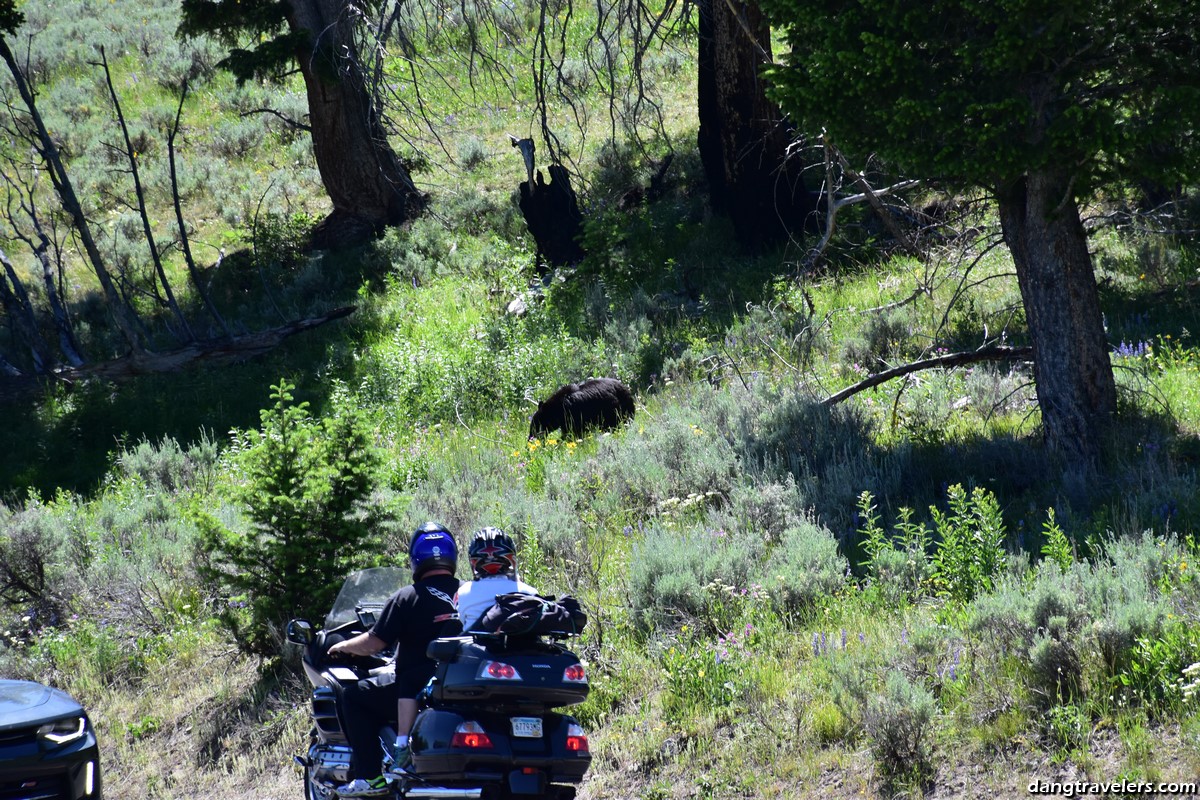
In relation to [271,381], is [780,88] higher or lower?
higher

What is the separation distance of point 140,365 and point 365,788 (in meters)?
11.9

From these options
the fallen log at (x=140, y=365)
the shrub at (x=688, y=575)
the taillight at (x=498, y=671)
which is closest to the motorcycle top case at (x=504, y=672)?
the taillight at (x=498, y=671)

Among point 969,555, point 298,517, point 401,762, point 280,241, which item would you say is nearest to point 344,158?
point 280,241

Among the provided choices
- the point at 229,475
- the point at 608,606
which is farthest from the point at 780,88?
the point at 229,475

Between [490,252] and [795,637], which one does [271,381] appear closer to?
[490,252]

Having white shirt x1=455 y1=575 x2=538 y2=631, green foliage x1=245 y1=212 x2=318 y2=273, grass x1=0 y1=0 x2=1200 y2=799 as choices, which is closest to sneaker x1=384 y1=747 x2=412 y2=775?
white shirt x1=455 y1=575 x2=538 y2=631

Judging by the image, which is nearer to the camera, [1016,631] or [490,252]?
[1016,631]

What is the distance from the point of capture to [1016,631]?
17.4ft

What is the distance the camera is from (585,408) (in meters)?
11.1

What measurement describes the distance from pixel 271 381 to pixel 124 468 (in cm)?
247

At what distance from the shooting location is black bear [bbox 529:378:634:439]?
11.1m

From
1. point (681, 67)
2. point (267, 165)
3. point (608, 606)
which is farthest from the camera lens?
point (267, 165)

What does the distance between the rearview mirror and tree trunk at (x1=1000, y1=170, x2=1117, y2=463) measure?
16.9 feet

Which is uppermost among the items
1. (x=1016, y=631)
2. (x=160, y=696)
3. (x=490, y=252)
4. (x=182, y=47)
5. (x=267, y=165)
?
(x=182, y=47)
